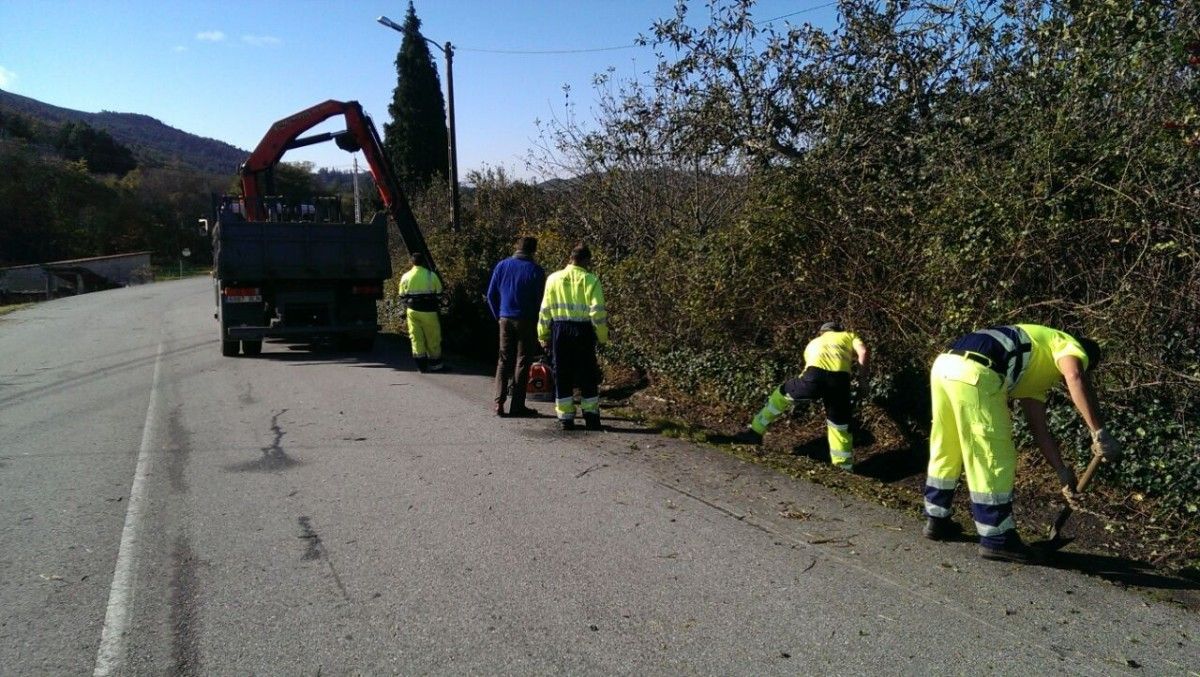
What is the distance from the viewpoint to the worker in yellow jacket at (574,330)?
7.59 m

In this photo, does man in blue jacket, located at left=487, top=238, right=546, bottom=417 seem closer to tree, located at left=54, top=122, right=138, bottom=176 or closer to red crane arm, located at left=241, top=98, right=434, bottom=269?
red crane arm, located at left=241, top=98, right=434, bottom=269

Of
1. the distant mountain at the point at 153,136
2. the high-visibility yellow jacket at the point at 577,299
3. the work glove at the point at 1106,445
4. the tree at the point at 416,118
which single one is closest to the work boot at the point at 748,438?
the high-visibility yellow jacket at the point at 577,299

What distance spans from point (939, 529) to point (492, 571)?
2543mm

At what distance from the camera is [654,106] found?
10.9 metres

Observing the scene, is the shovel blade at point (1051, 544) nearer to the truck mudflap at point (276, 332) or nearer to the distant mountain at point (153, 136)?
the truck mudflap at point (276, 332)

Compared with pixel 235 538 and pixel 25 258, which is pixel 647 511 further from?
pixel 25 258

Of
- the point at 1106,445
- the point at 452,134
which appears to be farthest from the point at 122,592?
the point at 452,134

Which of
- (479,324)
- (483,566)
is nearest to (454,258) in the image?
(479,324)

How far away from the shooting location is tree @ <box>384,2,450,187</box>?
38.4 meters

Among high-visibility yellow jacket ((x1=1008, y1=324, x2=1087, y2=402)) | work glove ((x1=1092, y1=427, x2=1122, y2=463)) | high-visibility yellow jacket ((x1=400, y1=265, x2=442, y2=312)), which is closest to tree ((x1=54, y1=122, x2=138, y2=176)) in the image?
high-visibility yellow jacket ((x1=400, y1=265, x2=442, y2=312))

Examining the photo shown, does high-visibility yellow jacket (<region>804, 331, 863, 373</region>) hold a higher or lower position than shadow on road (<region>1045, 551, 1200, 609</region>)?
higher

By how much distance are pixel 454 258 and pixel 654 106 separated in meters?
5.95

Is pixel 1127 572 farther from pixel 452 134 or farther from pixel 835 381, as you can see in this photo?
pixel 452 134

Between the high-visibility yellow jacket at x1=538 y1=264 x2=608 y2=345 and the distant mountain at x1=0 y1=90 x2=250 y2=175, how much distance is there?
412 ft
